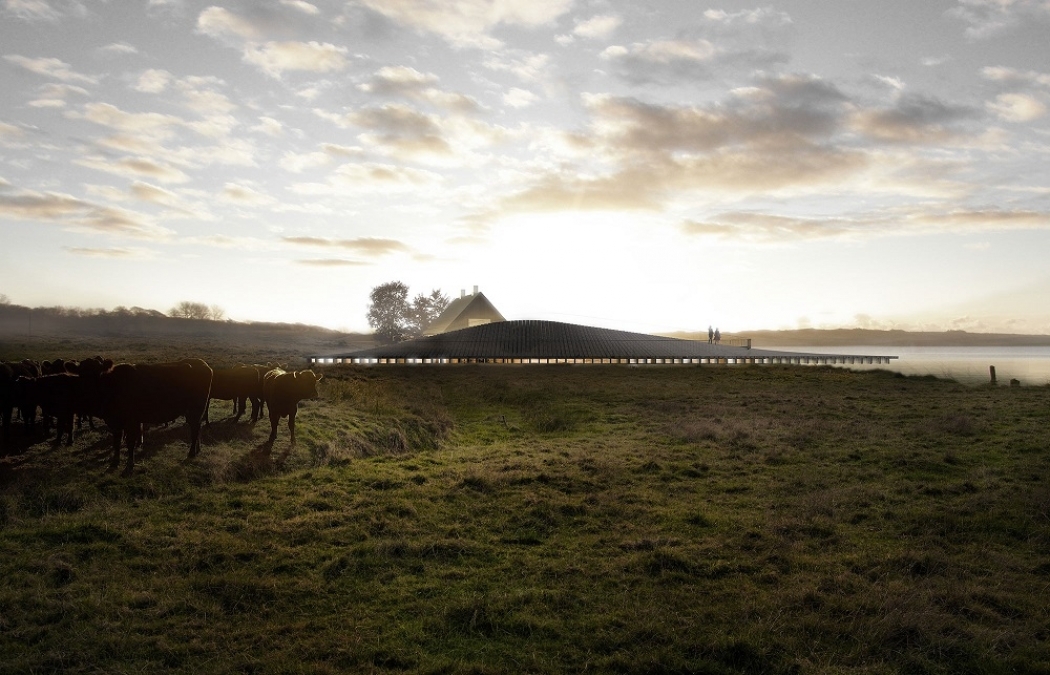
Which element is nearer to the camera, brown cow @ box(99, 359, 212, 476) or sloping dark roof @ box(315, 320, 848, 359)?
brown cow @ box(99, 359, 212, 476)

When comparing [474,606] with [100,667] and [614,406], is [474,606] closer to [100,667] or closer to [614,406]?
[100,667]

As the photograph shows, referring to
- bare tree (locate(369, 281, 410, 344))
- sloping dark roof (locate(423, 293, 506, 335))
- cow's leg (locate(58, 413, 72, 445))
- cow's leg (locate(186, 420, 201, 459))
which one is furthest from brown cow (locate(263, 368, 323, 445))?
bare tree (locate(369, 281, 410, 344))

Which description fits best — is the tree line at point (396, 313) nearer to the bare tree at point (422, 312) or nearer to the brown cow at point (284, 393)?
→ the bare tree at point (422, 312)

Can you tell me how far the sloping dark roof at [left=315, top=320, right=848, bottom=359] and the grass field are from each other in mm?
50512

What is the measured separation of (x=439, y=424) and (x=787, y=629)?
1802 cm

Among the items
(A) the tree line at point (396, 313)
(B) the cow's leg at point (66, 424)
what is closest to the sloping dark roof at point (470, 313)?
(A) the tree line at point (396, 313)

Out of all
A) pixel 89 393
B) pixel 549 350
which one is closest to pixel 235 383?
pixel 89 393

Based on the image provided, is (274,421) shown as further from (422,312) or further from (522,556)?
(422,312)

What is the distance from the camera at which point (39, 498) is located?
1202 centimetres

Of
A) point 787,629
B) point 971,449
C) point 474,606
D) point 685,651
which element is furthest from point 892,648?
point 971,449

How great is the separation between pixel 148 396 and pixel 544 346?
203 ft

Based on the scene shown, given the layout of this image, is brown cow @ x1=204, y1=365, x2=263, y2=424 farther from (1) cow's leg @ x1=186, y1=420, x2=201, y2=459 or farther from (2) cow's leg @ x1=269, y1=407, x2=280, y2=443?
(1) cow's leg @ x1=186, y1=420, x2=201, y2=459

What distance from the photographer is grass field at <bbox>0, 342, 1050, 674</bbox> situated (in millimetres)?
7426

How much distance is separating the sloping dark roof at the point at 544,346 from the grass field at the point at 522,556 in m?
50.5
